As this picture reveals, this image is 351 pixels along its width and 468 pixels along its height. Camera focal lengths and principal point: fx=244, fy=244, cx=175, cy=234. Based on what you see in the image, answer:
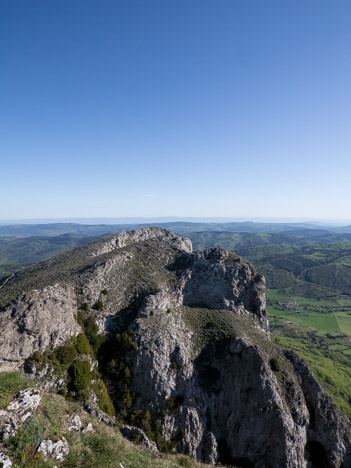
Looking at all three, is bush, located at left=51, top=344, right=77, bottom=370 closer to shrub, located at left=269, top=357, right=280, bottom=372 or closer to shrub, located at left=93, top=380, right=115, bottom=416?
shrub, located at left=93, top=380, right=115, bottom=416

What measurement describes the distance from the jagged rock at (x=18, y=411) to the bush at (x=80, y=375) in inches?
891

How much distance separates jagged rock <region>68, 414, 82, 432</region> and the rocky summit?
46.6 ft

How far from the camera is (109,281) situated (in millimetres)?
63375

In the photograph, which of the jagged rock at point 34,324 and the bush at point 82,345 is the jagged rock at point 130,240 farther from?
the bush at point 82,345

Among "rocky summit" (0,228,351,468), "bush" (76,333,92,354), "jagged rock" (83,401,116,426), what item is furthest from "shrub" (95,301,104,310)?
"jagged rock" (83,401,116,426)

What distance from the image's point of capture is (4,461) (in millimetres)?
15062

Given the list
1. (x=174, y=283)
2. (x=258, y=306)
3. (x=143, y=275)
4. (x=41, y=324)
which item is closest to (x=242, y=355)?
(x=258, y=306)

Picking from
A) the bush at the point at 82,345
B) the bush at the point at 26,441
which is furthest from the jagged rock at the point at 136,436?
the bush at the point at 26,441

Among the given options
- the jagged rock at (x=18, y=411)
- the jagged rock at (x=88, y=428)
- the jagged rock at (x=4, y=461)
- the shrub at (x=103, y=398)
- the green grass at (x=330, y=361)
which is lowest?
the green grass at (x=330, y=361)

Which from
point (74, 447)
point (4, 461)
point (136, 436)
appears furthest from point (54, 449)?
point (136, 436)

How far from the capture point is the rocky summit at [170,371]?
43188 mm

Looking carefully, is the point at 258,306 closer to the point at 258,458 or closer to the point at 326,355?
the point at 258,458

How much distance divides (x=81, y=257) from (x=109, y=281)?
2214cm

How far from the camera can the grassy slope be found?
55.0 feet
